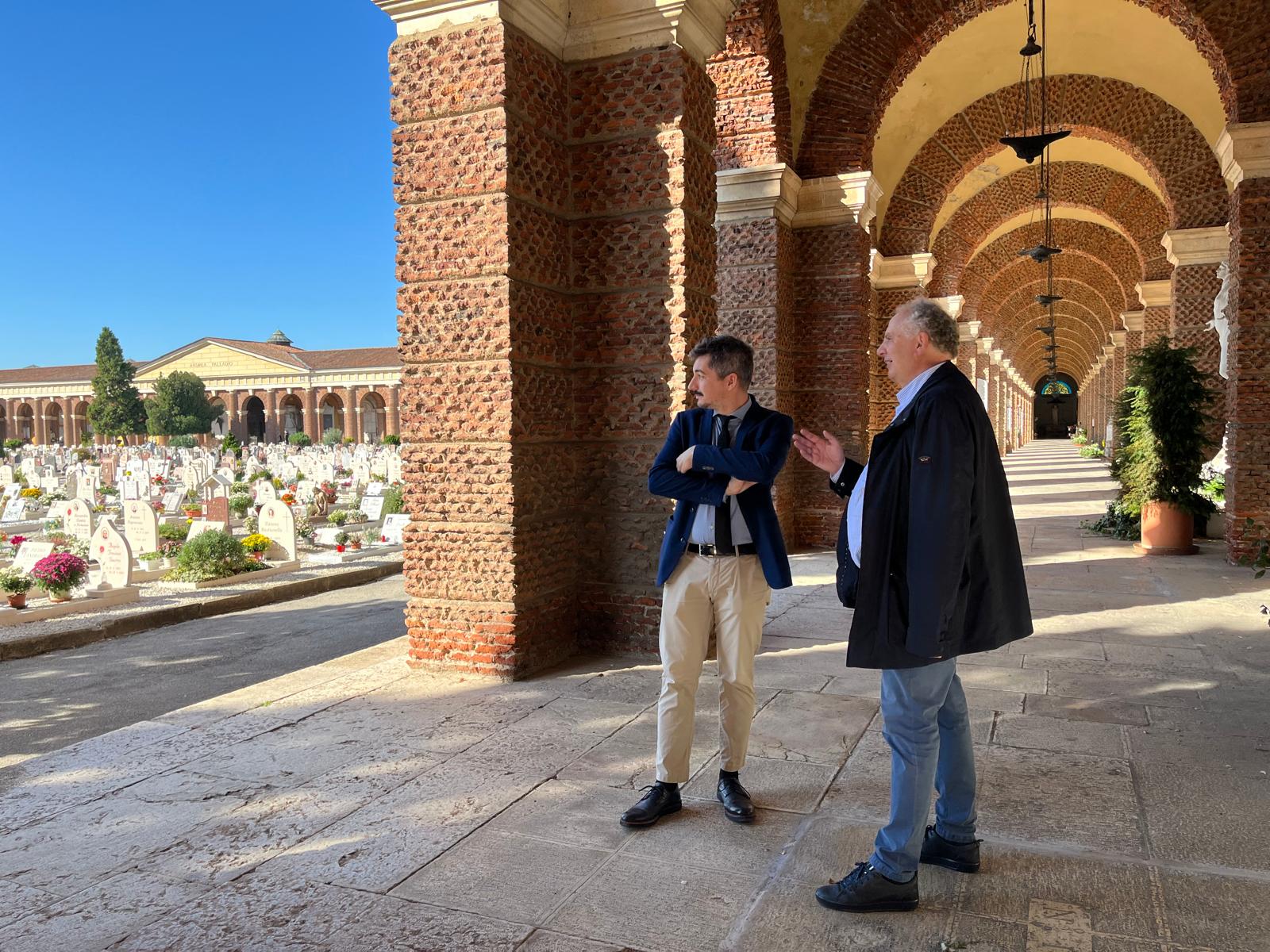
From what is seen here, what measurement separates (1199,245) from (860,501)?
13.4 meters

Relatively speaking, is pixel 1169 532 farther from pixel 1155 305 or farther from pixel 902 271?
pixel 1155 305

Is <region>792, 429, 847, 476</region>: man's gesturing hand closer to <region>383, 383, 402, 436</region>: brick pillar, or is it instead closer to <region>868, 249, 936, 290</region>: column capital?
<region>868, 249, 936, 290</region>: column capital

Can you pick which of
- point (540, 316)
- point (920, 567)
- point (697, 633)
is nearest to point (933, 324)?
point (920, 567)

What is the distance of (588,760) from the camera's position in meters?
3.99

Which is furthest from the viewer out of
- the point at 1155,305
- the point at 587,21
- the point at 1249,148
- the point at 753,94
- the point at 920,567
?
the point at 1155,305

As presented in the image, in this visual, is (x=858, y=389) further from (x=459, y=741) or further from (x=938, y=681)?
(x=938, y=681)

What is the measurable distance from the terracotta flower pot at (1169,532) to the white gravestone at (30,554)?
12364 mm

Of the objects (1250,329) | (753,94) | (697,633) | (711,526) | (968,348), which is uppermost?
(753,94)

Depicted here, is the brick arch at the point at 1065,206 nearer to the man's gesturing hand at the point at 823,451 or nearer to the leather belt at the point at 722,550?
the leather belt at the point at 722,550

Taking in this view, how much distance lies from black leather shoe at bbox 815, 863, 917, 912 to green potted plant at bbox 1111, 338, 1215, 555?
902cm

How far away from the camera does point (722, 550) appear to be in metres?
3.32

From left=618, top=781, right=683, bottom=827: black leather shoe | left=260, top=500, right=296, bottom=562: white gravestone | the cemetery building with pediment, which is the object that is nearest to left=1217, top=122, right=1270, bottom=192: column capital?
left=618, top=781, right=683, bottom=827: black leather shoe

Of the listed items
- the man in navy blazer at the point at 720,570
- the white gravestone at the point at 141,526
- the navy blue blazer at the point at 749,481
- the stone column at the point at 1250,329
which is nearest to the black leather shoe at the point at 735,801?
the man in navy blazer at the point at 720,570

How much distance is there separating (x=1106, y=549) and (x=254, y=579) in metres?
10.4
